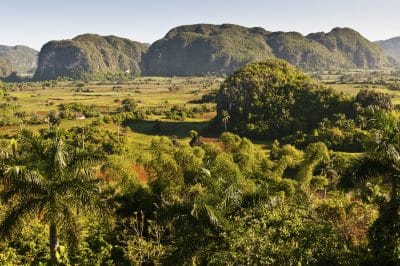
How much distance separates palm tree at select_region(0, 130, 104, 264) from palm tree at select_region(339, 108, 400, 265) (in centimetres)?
1006

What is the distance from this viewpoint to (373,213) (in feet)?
60.3

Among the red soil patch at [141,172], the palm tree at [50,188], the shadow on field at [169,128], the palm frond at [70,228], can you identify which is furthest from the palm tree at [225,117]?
the palm frond at [70,228]

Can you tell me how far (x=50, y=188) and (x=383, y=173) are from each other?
41.0 ft

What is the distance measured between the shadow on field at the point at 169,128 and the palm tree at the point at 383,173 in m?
71.8

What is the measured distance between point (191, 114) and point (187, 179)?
86.7 meters

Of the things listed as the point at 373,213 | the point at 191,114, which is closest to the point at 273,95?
the point at 191,114

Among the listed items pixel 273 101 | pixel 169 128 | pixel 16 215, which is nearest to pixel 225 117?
pixel 273 101

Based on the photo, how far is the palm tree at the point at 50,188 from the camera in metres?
17.0

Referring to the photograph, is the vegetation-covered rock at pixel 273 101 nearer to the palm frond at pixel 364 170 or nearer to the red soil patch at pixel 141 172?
the red soil patch at pixel 141 172

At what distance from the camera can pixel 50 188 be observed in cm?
1747

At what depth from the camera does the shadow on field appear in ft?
302

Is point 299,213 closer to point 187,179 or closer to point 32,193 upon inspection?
point 32,193

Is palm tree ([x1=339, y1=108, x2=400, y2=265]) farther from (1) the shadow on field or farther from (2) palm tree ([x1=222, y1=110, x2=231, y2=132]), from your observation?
(2) palm tree ([x1=222, y1=110, x2=231, y2=132])

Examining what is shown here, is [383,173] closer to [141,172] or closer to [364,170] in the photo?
[364,170]
